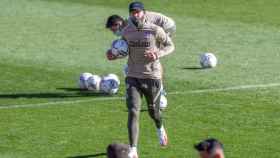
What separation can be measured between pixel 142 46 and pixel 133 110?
1120 mm

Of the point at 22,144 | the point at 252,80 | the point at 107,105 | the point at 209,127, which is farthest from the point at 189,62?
the point at 22,144

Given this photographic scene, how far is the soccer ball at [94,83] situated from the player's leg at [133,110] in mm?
5852

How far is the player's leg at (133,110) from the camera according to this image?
15.8 metres

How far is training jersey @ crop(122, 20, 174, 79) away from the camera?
16.0 m

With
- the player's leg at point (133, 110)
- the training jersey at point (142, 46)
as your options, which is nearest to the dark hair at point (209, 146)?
the player's leg at point (133, 110)

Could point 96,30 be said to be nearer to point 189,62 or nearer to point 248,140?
point 189,62

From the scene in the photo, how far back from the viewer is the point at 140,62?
1605 cm

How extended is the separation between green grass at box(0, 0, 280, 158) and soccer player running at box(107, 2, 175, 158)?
36.2 inches

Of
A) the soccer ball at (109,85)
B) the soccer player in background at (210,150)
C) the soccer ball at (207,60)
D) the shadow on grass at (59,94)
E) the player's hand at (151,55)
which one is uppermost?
the player's hand at (151,55)

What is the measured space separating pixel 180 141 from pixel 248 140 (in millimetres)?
1262

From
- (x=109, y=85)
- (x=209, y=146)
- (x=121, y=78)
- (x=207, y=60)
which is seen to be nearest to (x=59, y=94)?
(x=109, y=85)

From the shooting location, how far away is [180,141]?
676 inches

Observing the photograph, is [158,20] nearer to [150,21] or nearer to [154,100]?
[150,21]

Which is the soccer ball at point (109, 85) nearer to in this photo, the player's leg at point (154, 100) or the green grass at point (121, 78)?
the green grass at point (121, 78)
